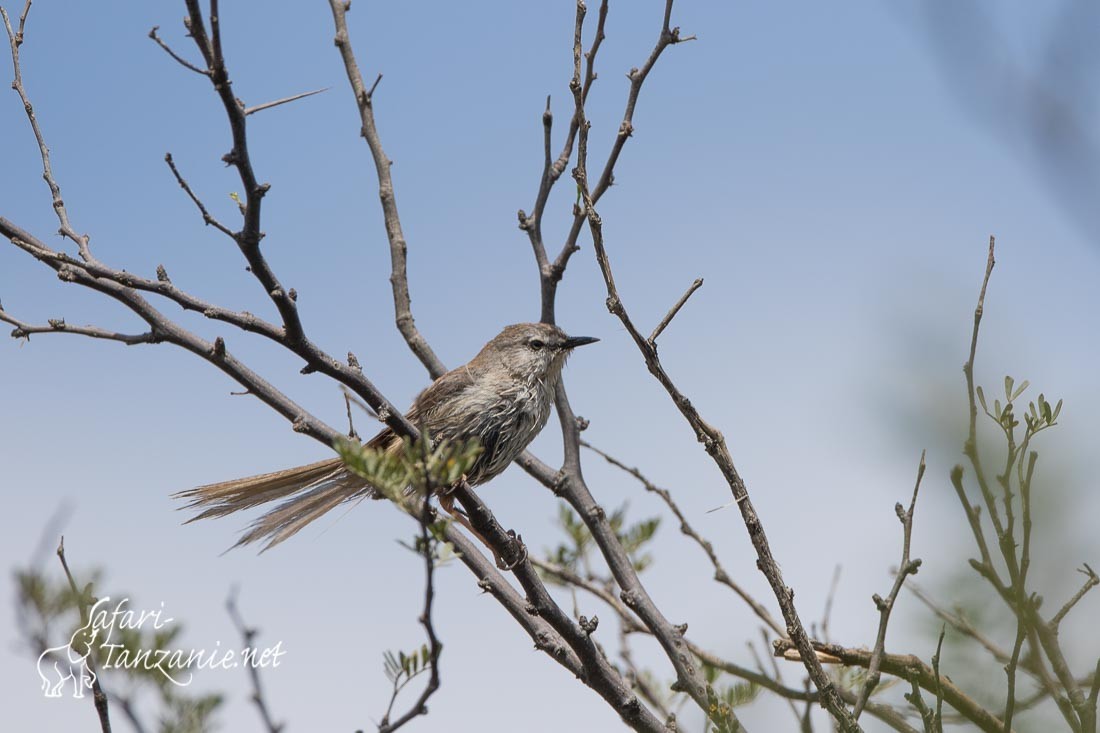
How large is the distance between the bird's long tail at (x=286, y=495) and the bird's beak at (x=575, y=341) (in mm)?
1578

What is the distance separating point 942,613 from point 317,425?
1914 millimetres

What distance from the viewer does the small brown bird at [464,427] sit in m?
4.56

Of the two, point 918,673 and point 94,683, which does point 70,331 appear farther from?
point 918,673

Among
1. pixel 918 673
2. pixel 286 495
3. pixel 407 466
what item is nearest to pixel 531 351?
pixel 286 495

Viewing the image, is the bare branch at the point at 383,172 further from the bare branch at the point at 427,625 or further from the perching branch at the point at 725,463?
the bare branch at the point at 427,625

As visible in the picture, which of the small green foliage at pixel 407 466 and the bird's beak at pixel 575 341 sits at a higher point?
the bird's beak at pixel 575 341

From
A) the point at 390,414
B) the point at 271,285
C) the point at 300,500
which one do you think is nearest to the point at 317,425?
the point at 390,414

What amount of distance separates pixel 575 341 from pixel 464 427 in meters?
1.20

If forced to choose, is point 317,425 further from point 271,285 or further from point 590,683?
point 590,683

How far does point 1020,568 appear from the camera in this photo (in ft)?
6.88

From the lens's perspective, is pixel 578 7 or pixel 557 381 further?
pixel 557 381

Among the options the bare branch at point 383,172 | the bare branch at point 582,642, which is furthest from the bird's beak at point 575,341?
the bare branch at point 582,642

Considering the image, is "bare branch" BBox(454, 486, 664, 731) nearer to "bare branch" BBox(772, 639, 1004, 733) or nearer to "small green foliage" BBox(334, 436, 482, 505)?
"bare branch" BBox(772, 639, 1004, 733)

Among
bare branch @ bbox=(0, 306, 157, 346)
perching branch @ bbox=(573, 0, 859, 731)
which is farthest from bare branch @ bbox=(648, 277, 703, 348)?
bare branch @ bbox=(0, 306, 157, 346)
